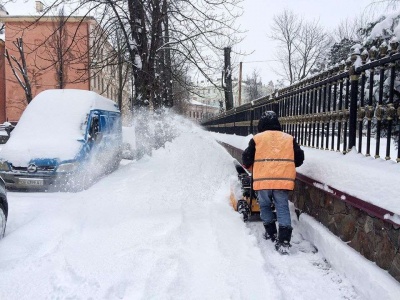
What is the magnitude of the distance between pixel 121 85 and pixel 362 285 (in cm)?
2411

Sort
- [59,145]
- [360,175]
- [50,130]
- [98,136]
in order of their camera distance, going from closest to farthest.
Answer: [360,175] → [59,145] → [50,130] → [98,136]

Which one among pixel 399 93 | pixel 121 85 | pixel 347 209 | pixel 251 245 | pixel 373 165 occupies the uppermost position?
pixel 121 85

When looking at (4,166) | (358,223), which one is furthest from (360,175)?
(4,166)

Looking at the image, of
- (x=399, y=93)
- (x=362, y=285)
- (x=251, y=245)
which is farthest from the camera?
(x=251, y=245)

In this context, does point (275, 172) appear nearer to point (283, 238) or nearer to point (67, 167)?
point (283, 238)

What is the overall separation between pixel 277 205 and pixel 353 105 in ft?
4.82

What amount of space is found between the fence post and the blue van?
573 centimetres

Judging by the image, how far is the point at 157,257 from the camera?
3.75 metres

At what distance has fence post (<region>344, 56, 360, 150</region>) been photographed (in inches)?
159

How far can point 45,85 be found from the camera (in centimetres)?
3794

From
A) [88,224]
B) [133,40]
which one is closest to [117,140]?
[133,40]

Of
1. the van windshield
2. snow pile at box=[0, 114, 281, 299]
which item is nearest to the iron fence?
snow pile at box=[0, 114, 281, 299]

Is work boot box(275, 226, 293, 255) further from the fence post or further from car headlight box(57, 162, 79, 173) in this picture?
car headlight box(57, 162, 79, 173)

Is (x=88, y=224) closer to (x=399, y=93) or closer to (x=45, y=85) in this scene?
(x=399, y=93)
